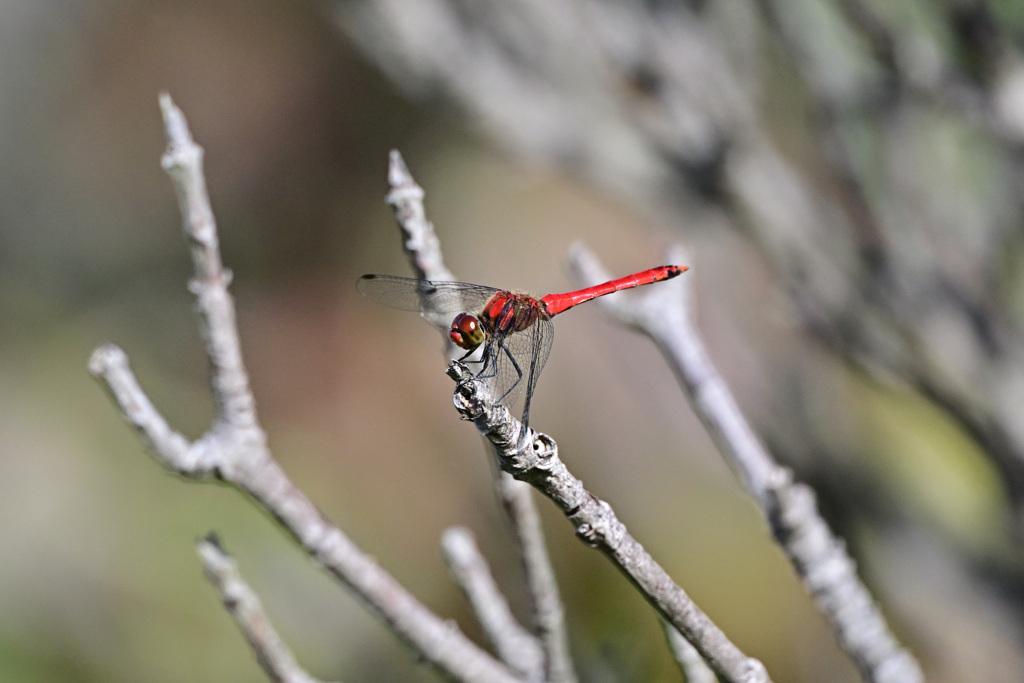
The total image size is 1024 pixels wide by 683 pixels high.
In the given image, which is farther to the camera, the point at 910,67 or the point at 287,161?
the point at 287,161

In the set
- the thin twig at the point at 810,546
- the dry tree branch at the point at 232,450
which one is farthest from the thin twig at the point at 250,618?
the thin twig at the point at 810,546

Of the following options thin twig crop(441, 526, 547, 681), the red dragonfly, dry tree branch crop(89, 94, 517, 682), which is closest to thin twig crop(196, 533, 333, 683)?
dry tree branch crop(89, 94, 517, 682)

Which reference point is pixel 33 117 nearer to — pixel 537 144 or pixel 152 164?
pixel 152 164

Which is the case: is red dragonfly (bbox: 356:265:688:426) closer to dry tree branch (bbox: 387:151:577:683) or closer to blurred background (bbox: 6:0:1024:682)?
dry tree branch (bbox: 387:151:577:683)

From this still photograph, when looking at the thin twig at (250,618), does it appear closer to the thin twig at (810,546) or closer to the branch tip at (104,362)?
the branch tip at (104,362)

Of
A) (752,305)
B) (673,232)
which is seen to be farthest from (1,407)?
(752,305)

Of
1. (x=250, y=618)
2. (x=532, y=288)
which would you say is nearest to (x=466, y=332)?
(x=250, y=618)

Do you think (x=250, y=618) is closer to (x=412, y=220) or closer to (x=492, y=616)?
(x=492, y=616)
